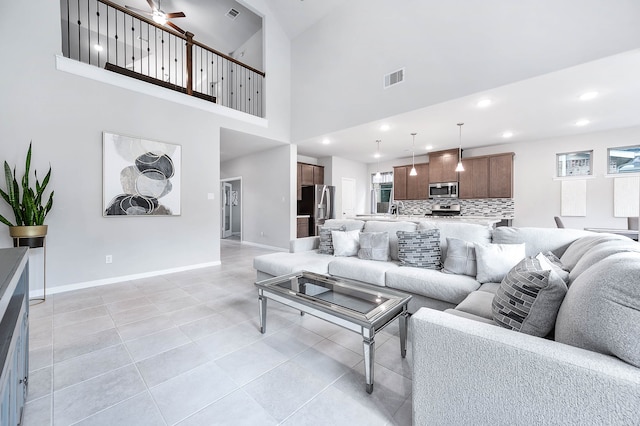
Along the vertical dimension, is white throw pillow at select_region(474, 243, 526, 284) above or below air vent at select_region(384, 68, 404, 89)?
below

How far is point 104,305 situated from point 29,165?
180 centimetres

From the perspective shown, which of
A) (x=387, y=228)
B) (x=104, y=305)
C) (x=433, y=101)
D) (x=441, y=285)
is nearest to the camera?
(x=441, y=285)

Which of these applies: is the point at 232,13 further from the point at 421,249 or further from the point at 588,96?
the point at 588,96

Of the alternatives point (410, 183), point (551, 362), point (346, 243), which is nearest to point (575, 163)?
point (410, 183)

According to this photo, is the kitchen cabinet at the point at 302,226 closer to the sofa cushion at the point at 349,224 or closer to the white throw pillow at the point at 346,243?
the sofa cushion at the point at 349,224

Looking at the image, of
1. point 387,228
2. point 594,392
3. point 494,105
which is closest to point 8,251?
point 594,392

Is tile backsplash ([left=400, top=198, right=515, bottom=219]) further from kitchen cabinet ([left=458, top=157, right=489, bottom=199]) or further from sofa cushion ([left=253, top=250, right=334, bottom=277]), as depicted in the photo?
sofa cushion ([left=253, top=250, right=334, bottom=277])

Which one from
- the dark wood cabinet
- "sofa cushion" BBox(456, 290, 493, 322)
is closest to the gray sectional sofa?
"sofa cushion" BBox(456, 290, 493, 322)

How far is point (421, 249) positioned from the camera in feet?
8.96

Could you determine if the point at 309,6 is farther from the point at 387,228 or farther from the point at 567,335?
the point at 567,335

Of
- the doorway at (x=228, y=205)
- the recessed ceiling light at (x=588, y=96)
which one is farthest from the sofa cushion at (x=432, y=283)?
the doorway at (x=228, y=205)

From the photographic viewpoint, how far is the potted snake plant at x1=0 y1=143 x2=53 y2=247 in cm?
276

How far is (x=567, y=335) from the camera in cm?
99

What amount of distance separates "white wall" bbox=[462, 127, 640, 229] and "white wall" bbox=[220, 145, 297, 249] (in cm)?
478
